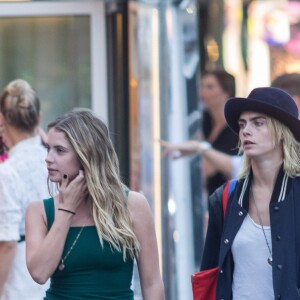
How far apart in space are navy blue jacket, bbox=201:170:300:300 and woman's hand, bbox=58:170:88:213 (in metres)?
0.64

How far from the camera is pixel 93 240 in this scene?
15.5 feet

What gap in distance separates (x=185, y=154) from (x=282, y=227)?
289cm

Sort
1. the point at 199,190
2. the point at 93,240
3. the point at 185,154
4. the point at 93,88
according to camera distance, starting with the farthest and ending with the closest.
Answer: the point at 199,190, the point at 93,88, the point at 185,154, the point at 93,240

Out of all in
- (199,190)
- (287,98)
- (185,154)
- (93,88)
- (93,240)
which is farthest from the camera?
(199,190)

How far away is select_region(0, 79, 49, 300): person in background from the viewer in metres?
5.74

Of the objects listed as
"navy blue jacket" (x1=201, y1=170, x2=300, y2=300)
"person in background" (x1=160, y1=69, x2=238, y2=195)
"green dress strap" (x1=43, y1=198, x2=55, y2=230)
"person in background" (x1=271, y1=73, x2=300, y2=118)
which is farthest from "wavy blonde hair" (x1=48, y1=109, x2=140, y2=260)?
"person in background" (x1=160, y1=69, x2=238, y2=195)

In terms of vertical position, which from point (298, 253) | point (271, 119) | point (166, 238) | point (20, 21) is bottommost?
point (166, 238)

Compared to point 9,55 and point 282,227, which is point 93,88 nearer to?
point 9,55

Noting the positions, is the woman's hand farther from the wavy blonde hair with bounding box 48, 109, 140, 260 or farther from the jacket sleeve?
the jacket sleeve

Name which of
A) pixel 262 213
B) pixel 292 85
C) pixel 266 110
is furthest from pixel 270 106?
pixel 292 85

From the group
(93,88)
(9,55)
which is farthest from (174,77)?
(9,55)

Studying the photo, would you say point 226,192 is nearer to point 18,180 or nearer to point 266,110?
point 266,110

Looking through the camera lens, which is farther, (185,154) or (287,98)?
(185,154)

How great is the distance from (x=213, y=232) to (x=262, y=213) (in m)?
0.29
